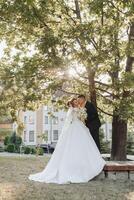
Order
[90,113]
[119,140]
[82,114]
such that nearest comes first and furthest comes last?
[82,114], [90,113], [119,140]

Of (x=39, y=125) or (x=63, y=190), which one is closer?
(x=63, y=190)

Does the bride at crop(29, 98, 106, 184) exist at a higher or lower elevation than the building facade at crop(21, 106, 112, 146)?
lower

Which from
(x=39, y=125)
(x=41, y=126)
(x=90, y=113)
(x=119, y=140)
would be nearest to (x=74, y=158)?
(x=90, y=113)

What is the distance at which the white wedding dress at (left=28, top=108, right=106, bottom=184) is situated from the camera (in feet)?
40.1

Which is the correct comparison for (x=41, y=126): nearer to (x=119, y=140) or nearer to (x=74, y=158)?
(x=119, y=140)

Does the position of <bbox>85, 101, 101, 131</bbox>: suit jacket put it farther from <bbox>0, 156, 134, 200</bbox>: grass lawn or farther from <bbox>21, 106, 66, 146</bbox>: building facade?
<bbox>21, 106, 66, 146</bbox>: building facade

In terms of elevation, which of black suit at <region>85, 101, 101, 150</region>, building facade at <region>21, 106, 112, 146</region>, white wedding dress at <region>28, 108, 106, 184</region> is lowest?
white wedding dress at <region>28, 108, 106, 184</region>

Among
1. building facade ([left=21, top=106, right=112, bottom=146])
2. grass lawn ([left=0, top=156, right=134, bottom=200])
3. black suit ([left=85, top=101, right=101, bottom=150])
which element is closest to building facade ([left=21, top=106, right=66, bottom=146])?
building facade ([left=21, top=106, right=112, bottom=146])

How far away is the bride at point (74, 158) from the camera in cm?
1223

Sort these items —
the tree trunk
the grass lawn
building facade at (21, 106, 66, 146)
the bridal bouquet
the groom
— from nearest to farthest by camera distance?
1. the grass lawn
2. the bridal bouquet
3. the groom
4. the tree trunk
5. building facade at (21, 106, 66, 146)

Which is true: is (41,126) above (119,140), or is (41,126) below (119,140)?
above

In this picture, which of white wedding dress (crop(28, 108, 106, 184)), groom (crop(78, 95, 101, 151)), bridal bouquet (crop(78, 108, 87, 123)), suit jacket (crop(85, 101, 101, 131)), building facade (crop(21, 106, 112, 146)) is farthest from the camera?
building facade (crop(21, 106, 112, 146))

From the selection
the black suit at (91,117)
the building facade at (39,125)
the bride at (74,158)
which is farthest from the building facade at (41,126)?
the bride at (74,158)

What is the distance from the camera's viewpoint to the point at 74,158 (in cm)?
1246
